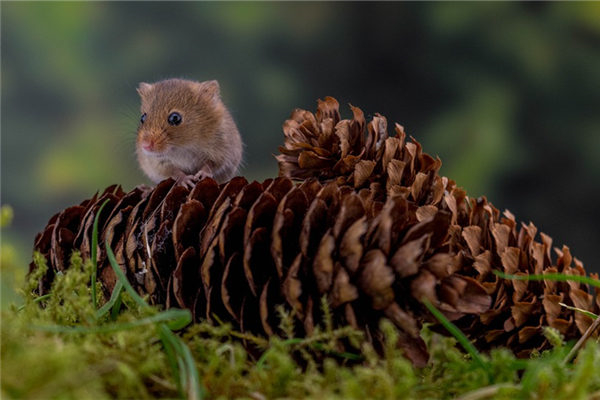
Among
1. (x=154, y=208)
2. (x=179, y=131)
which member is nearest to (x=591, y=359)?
(x=154, y=208)

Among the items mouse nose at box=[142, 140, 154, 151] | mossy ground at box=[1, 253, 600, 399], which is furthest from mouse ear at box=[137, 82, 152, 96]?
mossy ground at box=[1, 253, 600, 399]

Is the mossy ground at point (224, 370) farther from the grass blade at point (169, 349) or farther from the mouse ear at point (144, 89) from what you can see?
the mouse ear at point (144, 89)

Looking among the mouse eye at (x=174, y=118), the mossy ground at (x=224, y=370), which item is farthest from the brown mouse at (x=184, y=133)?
the mossy ground at (x=224, y=370)

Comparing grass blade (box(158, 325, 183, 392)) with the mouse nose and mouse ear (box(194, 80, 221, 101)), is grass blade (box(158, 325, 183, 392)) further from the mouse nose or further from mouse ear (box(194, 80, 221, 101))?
mouse ear (box(194, 80, 221, 101))

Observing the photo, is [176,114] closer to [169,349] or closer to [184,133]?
[184,133]

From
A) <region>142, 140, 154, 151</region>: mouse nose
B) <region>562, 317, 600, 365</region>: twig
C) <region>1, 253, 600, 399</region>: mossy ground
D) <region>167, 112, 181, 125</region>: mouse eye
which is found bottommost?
<region>562, 317, 600, 365</region>: twig
